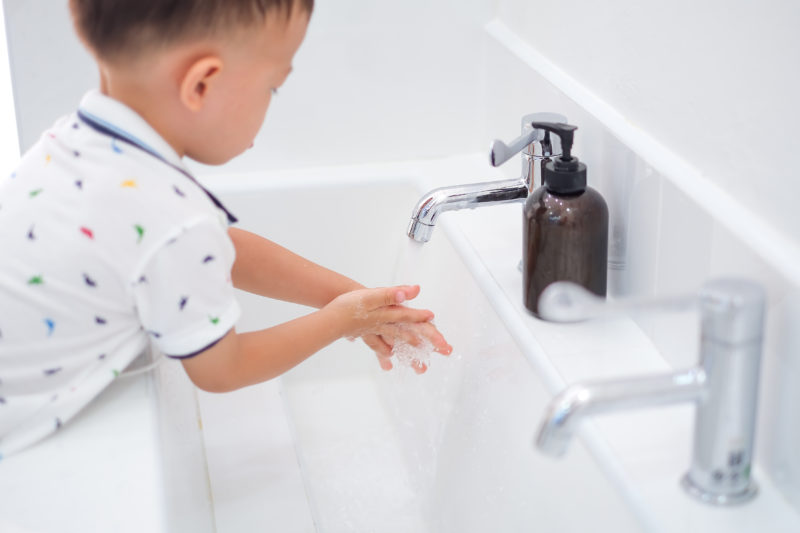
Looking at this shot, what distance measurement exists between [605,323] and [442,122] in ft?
1.83

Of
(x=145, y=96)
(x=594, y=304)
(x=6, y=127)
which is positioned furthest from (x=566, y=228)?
(x=6, y=127)

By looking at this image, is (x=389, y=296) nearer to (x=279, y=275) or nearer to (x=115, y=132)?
(x=279, y=275)

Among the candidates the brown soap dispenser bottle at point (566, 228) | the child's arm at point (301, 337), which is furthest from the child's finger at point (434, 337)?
the brown soap dispenser bottle at point (566, 228)

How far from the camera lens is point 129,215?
0.81m

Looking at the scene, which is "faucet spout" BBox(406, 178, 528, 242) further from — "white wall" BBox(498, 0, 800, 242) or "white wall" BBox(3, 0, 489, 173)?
"white wall" BBox(3, 0, 489, 173)

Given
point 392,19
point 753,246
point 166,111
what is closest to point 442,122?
point 392,19

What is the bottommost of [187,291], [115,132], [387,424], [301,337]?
[387,424]

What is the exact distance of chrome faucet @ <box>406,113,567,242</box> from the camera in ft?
3.29

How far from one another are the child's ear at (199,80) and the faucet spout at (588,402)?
39 centimetres

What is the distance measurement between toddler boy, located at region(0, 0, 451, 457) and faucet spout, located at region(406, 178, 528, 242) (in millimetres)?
219

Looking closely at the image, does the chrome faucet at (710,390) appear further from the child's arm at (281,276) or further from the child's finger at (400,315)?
the child's arm at (281,276)

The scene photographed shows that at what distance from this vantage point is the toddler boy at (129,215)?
2.65ft

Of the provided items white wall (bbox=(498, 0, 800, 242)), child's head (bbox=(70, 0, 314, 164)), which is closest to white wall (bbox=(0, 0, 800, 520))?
white wall (bbox=(498, 0, 800, 242))

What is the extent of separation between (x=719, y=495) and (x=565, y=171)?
→ 32 cm
